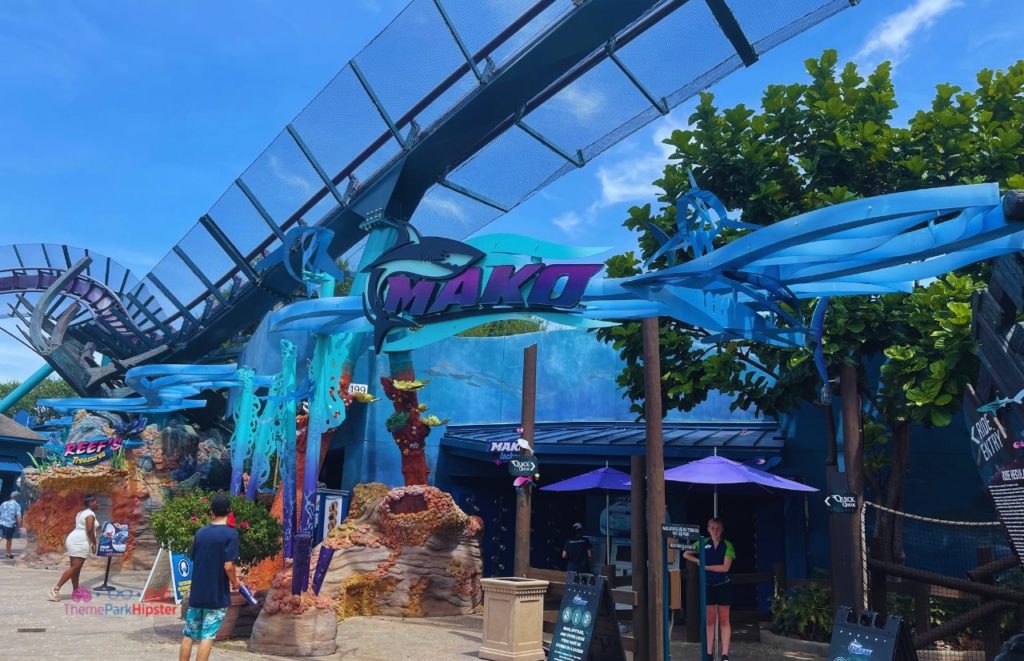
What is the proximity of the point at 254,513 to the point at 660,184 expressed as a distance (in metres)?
7.61

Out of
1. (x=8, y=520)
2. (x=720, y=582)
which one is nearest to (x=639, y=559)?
(x=720, y=582)

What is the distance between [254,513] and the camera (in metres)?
10.8

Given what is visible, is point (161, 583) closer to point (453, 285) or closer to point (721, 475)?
point (453, 285)

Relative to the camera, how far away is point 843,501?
6.38m

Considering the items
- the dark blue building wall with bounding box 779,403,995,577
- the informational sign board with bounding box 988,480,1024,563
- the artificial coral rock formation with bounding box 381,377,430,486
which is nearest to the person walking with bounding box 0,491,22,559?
the artificial coral rock formation with bounding box 381,377,430,486

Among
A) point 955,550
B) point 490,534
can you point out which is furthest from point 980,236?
point 490,534

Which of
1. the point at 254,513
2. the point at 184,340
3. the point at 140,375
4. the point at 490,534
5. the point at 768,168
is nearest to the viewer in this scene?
the point at 254,513

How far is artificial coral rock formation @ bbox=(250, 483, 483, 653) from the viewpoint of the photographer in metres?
12.6

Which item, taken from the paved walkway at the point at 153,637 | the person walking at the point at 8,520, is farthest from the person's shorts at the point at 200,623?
the person walking at the point at 8,520

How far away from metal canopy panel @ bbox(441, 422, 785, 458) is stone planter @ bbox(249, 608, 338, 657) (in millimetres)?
6933

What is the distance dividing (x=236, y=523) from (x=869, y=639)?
309 inches

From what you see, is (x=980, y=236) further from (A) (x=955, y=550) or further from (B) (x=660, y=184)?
(A) (x=955, y=550)

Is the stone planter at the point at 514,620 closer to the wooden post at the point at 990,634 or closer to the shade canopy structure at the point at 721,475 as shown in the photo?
the shade canopy structure at the point at 721,475

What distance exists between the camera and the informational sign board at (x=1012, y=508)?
18.4ft
